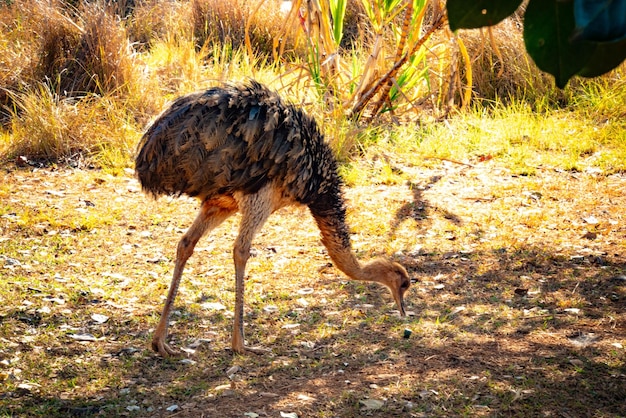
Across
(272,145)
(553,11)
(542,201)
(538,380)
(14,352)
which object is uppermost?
(553,11)

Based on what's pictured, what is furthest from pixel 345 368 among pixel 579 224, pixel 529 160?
pixel 529 160

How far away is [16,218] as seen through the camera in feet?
22.7

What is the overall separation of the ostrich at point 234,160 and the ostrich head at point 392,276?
2.27 ft

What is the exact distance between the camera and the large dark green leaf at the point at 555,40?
1.42 meters

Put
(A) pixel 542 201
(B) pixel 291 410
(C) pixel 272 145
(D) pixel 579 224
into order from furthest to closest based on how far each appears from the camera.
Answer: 1. (A) pixel 542 201
2. (D) pixel 579 224
3. (C) pixel 272 145
4. (B) pixel 291 410

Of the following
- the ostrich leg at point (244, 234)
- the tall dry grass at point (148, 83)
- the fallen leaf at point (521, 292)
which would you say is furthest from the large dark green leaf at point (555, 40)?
the tall dry grass at point (148, 83)

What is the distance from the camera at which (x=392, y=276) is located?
5359 millimetres

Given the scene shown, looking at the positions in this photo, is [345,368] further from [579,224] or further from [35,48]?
[35,48]

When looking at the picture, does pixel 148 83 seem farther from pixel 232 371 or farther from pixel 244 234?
pixel 232 371

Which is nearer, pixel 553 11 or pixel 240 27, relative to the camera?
pixel 553 11

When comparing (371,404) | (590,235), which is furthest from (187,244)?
(590,235)

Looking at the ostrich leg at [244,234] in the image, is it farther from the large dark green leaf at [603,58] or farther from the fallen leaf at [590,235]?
the large dark green leaf at [603,58]

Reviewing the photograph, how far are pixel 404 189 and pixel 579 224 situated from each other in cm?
176

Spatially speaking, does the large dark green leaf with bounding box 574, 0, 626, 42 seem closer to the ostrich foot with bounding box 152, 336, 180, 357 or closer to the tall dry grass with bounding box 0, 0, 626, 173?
the ostrich foot with bounding box 152, 336, 180, 357
